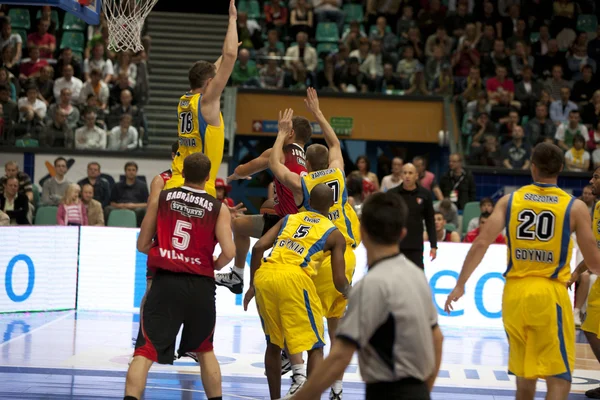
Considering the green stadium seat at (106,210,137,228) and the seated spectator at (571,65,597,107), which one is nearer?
the green stadium seat at (106,210,137,228)

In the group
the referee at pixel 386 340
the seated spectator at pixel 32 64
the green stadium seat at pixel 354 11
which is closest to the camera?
the referee at pixel 386 340

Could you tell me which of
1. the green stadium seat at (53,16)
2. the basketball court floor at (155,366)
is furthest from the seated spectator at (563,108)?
the green stadium seat at (53,16)

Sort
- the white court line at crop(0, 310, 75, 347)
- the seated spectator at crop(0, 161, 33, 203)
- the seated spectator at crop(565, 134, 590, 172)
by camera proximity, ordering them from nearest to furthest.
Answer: the white court line at crop(0, 310, 75, 347), the seated spectator at crop(0, 161, 33, 203), the seated spectator at crop(565, 134, 590, 172)

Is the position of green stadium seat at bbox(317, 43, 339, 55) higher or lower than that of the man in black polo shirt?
higher

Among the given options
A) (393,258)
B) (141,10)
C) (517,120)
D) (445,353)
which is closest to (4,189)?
(141,10)

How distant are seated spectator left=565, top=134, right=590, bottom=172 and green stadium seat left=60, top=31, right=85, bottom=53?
1051 cm

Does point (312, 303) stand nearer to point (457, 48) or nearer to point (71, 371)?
point (71, 371)

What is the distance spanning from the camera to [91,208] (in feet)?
46.8

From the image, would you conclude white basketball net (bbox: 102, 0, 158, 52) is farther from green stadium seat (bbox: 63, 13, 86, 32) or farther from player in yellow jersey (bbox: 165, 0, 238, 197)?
green stadium seat (bbox: 63, 13, 86, 32)

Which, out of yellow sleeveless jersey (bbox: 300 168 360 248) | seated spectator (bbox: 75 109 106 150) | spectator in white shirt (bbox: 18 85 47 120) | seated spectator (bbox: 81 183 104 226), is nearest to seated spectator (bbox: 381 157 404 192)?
seated spectator (bbox: 81 183 104 226)

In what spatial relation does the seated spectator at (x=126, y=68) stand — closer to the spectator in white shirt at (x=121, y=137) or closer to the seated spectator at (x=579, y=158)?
the spectator in white shirt at (x=121, y=137)

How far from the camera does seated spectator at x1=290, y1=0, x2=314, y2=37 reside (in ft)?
68.0

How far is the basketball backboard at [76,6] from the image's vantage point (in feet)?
26.6

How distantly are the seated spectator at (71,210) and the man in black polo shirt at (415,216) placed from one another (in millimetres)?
5210
